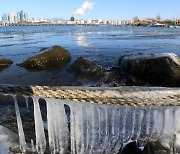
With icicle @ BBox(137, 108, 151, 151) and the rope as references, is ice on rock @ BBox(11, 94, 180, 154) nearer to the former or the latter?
icicle @ BBox(137, 108, 151, 151)

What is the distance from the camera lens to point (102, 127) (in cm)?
369

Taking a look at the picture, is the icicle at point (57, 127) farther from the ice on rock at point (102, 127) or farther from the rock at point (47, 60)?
the rock at point (47, 60)

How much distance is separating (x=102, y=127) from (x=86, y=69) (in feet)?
27.6

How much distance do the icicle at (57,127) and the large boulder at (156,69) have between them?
6432mm

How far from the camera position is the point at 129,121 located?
3.60 meters

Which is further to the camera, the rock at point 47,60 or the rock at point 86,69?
the rock at point 47,60

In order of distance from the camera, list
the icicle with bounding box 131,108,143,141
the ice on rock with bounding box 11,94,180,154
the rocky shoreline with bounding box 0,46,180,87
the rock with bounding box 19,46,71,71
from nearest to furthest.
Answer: the ice on rock with bounding box 11,94,180,154
the icicle with bounding box 131,108,143,141
the rocky shoreline with bounding box 0,46,180,87
the rock with bounding box 19,46,71,71

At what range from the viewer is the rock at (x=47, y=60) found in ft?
45.0

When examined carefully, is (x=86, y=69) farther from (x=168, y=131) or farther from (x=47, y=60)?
(x=168, y=131)

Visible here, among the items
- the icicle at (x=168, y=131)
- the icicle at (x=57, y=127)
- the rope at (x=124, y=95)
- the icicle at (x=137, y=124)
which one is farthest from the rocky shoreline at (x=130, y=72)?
the rope at (x=124, y=95)

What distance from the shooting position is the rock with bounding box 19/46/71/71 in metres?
13.7

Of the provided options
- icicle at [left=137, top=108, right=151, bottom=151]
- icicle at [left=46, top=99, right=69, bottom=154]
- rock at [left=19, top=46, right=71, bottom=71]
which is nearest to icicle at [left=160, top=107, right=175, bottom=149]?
icicle at [left=137, top=108, right=151, bottom=151]

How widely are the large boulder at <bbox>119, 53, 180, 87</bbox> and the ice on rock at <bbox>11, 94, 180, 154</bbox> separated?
590 centimetres

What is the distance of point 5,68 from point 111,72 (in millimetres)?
6023
